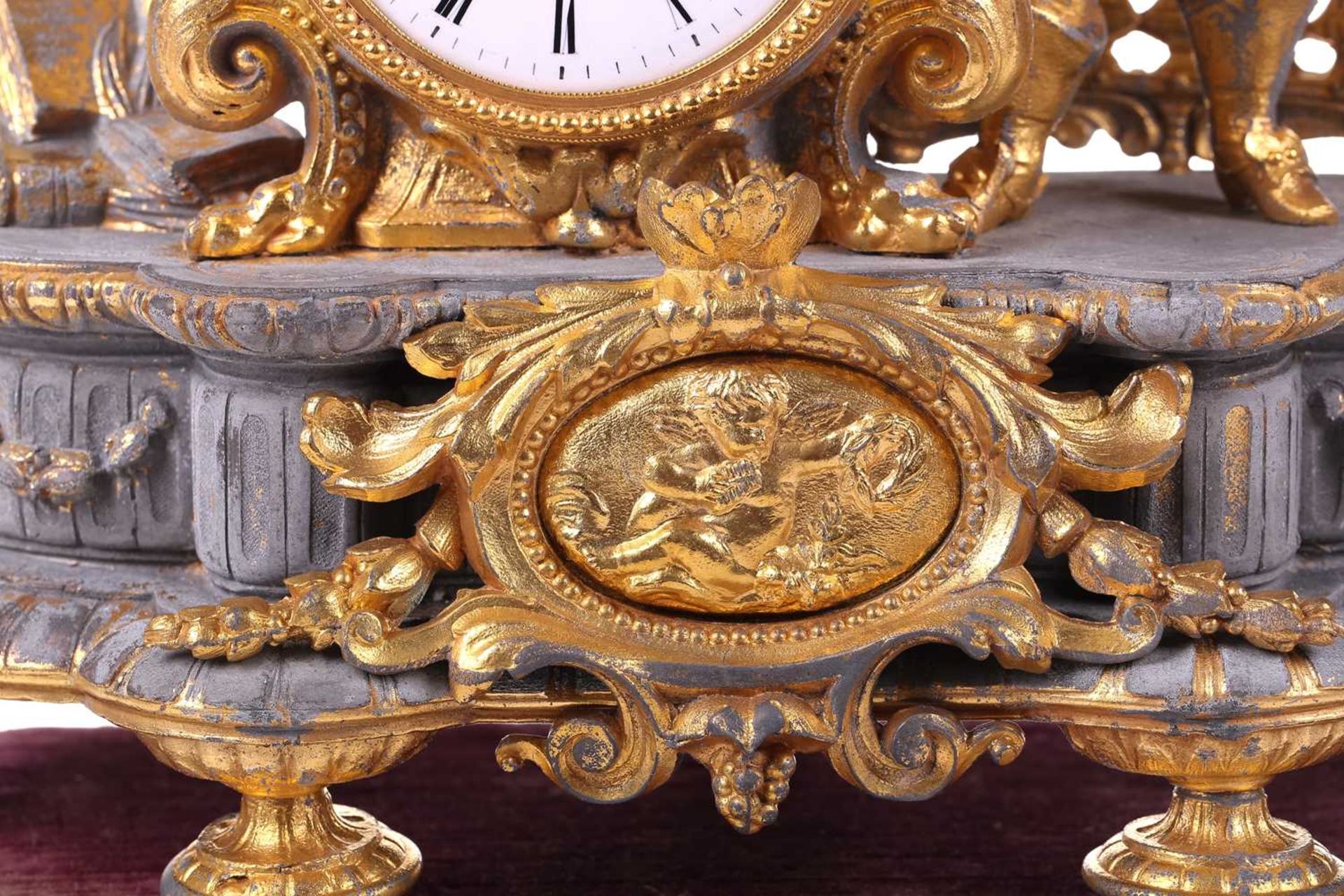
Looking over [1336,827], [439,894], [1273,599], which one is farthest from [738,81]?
[1336,827]

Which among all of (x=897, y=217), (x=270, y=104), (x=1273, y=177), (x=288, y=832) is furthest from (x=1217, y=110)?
(x=288, y=832)

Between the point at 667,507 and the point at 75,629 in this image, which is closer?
the point at 667,507

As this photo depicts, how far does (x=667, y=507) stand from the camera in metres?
1.82

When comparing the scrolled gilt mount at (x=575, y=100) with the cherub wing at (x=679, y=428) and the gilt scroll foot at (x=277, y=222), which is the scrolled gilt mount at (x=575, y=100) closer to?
the gilt scroll foot at (x=277, y=222)

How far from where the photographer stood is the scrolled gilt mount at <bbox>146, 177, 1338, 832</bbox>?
180 cm

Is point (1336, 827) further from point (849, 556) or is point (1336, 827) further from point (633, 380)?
point (633, 380)

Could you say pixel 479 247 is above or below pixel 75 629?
above

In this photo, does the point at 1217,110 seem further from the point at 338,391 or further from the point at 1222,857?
the point at 338,391

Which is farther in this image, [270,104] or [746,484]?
[270,104]

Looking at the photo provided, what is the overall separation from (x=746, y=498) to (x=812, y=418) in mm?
66

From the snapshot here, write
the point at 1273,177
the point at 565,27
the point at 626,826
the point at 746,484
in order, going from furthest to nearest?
the point at 626,826 < the point at 1273,177 < the point at 565,27 < the point at 746,484

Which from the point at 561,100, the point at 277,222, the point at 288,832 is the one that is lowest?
the point at 288,832

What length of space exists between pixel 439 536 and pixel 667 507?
15 centimetres

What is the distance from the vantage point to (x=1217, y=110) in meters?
2.18
